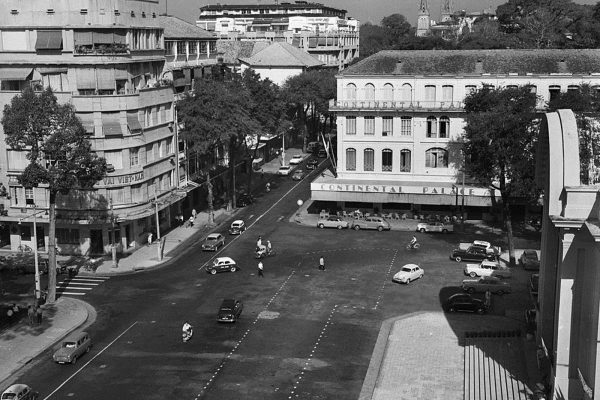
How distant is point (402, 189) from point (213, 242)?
2491cm

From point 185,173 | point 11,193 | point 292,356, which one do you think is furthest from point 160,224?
point 292,356

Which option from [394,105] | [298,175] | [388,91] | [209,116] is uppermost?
[388,91]

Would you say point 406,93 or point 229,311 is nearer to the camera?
point 229,311

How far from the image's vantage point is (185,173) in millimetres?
97875

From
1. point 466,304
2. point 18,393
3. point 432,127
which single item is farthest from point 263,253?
point 18,393

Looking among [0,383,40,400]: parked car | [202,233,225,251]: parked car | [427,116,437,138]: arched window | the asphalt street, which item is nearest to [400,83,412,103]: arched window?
[427,116,437,138]: arched window

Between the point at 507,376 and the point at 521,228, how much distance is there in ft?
144

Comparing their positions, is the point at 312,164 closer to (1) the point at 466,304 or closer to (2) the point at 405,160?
(2) the point at 405,160

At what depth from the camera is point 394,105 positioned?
97188mm

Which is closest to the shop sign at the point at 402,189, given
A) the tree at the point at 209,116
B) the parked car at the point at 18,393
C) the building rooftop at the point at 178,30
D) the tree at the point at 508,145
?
the tree at the point at 508,145

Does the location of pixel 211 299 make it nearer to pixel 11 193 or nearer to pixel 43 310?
pixel 43 310

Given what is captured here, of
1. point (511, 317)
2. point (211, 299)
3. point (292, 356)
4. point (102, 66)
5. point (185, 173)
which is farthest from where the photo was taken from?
point (185, 173)

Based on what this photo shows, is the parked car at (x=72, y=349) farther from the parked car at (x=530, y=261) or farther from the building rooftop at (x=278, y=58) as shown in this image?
the building rooftop at (x=278, y=58)

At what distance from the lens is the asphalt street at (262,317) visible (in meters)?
49.9
